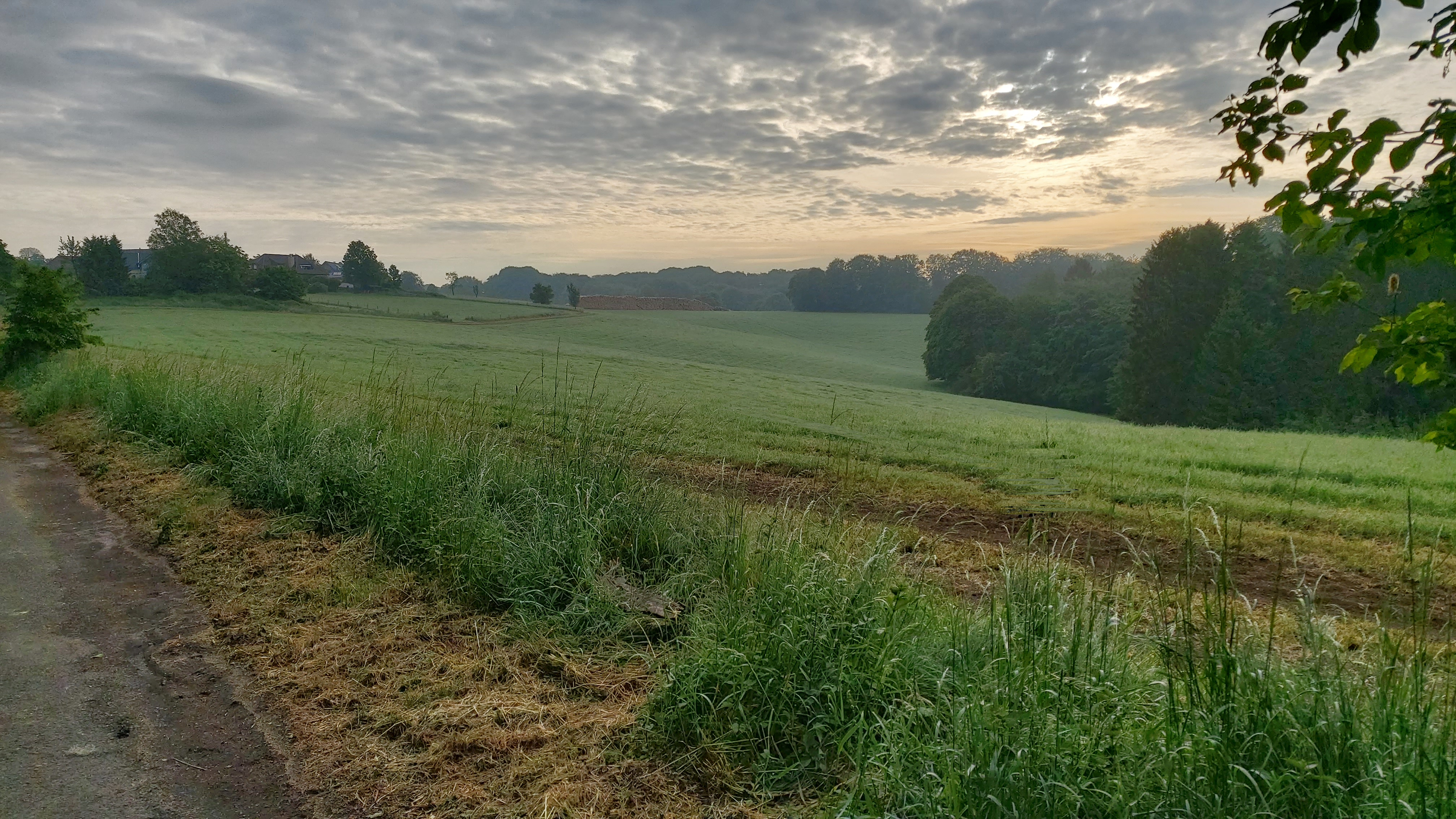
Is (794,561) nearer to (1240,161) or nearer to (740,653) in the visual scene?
(740,653)

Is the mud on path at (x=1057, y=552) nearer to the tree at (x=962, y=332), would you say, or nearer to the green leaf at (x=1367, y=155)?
the green leaf at (x=1367, y=155)

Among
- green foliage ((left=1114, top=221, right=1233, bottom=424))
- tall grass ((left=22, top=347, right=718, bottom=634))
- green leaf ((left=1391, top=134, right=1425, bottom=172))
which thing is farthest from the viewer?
green foliage ((left=1114, top=221, right=1233, bottom=424))

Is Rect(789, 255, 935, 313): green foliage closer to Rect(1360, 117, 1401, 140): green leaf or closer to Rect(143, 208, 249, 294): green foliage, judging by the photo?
Rect(143, 208, 249, 294): green foliage

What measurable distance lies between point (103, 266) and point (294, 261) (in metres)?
34.1

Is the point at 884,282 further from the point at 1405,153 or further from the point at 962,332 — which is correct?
the point at 1405,153

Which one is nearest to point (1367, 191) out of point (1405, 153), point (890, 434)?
point (1405, 153)

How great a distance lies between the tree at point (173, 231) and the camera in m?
69.7

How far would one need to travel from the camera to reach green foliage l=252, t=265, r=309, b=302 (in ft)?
204

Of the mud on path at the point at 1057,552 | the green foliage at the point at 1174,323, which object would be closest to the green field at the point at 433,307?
the green foliage at the point at 1174,323

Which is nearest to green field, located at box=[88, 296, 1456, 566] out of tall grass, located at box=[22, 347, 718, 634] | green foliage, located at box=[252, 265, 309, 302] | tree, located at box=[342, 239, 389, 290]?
tall grass, located at box=[22, 347, 718, 634]

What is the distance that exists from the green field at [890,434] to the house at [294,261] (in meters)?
37.2

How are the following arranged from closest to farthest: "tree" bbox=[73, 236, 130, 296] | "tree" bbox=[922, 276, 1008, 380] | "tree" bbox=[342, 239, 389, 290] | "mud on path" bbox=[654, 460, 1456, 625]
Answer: "mud on path" bbox=[654, 460, 1456, 625] < "tree" bbox=[73, 236, 130, 296] < "tree" bbox=[922, 276, 1008, 380] < "tree" bbox=[342, 239, 389, 290]

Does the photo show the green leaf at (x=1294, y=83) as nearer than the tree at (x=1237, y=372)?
Yes

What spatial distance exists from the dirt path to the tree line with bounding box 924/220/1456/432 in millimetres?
38653
